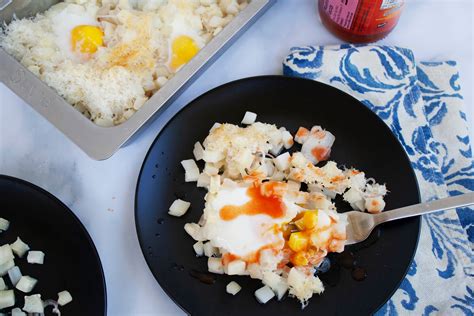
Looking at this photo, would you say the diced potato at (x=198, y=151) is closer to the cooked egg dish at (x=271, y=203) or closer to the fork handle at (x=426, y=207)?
the cooked egg dish at (x=271, y=203)

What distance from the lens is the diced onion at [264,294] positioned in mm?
971

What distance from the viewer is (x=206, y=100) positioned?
112cm

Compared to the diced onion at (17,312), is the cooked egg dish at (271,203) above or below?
above

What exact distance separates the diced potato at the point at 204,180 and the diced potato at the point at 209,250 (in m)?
0.12

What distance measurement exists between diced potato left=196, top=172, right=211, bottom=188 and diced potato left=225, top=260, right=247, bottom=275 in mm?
176

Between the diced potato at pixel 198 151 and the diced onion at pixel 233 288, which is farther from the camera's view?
the diced potato at pixel 198 151

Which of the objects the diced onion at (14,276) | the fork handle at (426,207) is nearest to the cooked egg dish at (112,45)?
the diced onion at (14,276)

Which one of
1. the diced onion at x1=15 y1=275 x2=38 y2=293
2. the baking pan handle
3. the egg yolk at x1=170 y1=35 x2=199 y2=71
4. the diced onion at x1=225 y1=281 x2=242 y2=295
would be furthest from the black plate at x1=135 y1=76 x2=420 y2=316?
the baking pan handle

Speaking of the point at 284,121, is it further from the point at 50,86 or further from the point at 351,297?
the point at 50,86

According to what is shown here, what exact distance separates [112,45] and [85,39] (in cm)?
6

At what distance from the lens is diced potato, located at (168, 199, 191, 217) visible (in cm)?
105

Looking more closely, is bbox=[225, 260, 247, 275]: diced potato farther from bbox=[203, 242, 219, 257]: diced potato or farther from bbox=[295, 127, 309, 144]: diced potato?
bbox=[295, 127, 309, 144]: diced potato

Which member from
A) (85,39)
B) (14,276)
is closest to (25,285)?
(14,276)

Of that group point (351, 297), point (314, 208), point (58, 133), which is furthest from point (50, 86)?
point (351, 297)
